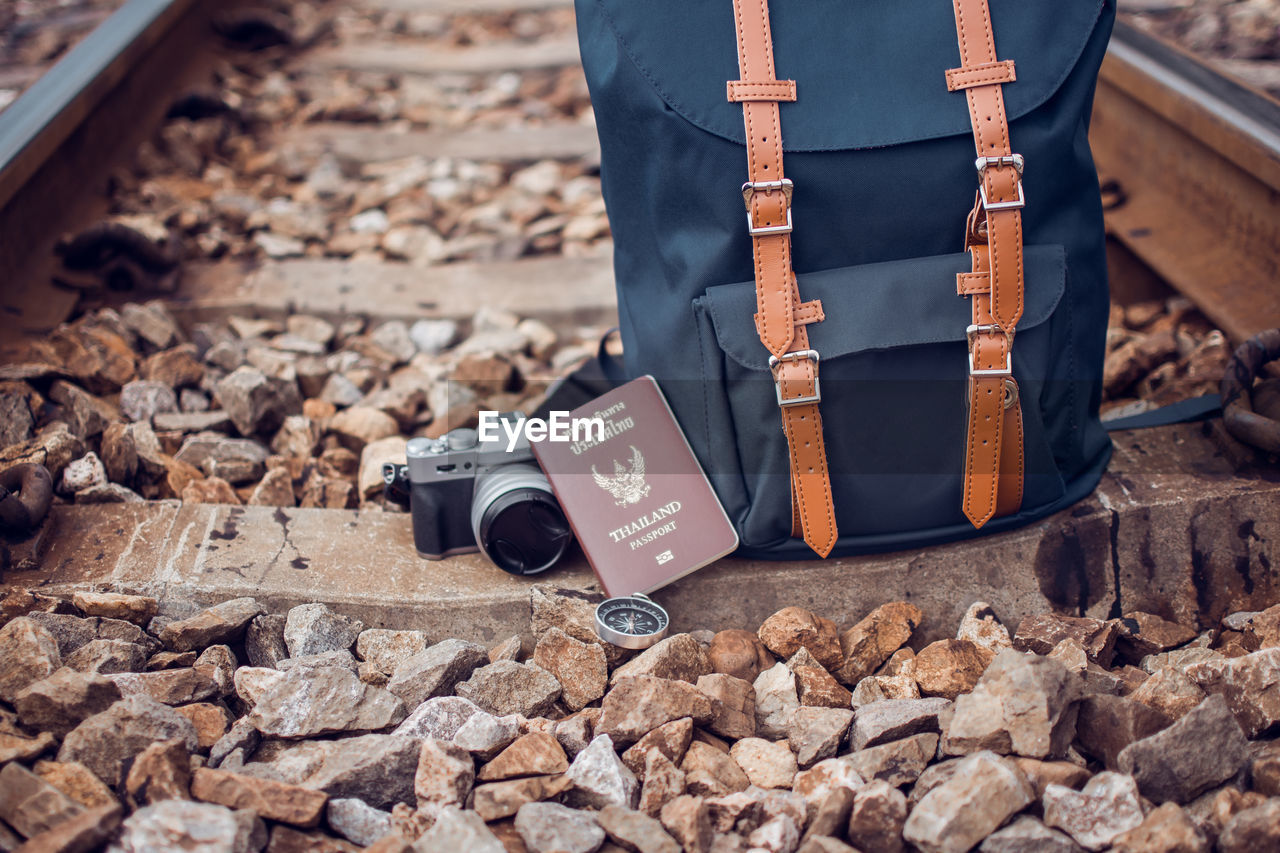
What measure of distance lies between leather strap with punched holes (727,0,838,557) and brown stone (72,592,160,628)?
4.27ft

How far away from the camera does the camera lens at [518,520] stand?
6.36ft

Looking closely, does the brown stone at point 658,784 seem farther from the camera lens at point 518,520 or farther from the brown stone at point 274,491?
the brown stone at point 274,491

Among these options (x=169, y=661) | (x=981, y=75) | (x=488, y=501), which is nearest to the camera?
(x=169, y=661)

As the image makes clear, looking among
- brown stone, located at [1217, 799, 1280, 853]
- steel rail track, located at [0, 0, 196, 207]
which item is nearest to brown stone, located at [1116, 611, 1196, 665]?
brown stone, located at [1217, 799, 1280, 853]

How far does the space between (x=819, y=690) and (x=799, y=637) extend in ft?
0.43

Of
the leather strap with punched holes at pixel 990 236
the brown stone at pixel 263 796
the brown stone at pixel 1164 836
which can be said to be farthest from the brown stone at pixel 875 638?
the brown stone at pixel 263 796

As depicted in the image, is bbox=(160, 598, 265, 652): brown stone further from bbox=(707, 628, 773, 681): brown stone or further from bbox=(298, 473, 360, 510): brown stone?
bbox=(707, 628, 773, 681): brown stone

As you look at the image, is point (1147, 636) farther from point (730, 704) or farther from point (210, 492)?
point (210, 492)

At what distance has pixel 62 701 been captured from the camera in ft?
4.94

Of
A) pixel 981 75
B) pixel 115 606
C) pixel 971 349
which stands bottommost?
pixel 115 606

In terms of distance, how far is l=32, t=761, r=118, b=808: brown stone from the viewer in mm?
1392

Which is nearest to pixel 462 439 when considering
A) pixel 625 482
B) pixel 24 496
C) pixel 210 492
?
pixel 625 482

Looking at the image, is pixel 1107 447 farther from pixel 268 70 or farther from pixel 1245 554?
pixel 268 70

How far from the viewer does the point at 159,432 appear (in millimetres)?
2479
